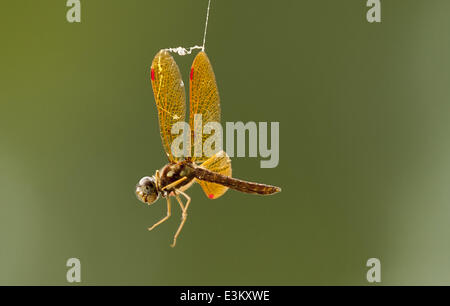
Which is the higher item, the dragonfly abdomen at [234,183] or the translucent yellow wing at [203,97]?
the translucent yellow wing at [203,97]

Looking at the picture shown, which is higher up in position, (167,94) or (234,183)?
(167,94)

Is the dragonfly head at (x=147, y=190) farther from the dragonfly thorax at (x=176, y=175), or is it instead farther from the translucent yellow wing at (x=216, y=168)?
the translucent yellow wing at (x=216, y=168)

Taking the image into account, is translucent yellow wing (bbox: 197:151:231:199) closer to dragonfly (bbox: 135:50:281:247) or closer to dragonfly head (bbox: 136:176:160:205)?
dragonfly (bbox: 135:50:281:247)

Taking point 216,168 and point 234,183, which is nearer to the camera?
point 234,183

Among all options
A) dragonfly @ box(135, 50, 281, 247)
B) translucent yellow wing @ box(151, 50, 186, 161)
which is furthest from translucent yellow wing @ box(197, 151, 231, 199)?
translucent yellow wing @ box(151, 50, 186, 161)

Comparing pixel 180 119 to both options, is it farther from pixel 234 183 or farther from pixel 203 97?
pixel 234 183

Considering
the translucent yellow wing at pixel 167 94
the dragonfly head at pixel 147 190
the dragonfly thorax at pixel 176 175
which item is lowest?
the dragonfly head at pixel 147 190

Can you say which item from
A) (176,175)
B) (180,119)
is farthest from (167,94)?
(176,175)

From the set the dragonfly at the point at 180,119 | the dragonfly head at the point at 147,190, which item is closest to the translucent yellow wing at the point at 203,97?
the dragonfly at the point at 180,119
